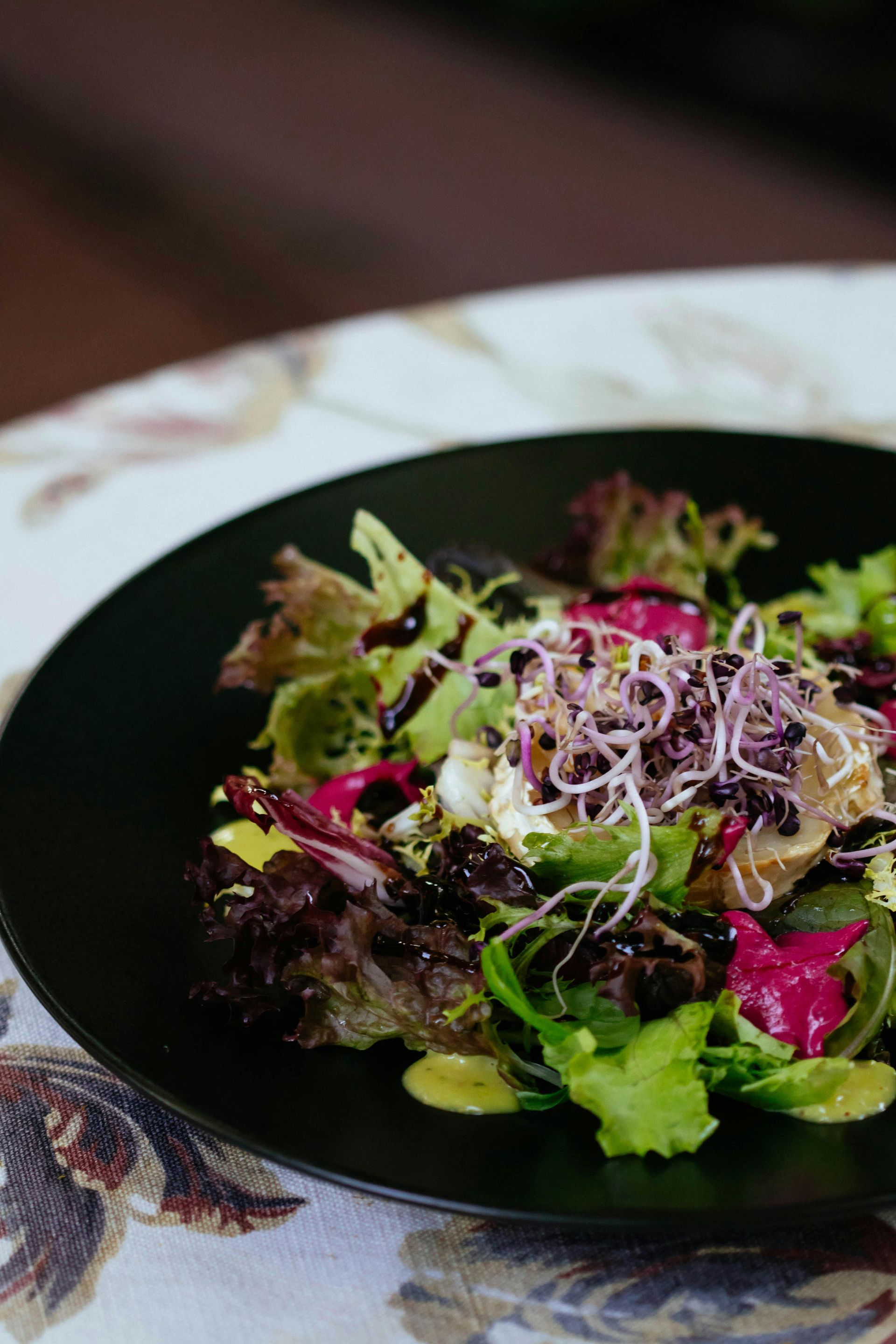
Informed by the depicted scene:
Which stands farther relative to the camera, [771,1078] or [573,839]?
[573,839]

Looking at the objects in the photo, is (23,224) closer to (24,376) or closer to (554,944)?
(24,376)

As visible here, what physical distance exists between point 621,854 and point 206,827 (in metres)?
0.78

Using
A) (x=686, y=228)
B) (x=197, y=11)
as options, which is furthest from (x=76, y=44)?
(x=686, y=228)

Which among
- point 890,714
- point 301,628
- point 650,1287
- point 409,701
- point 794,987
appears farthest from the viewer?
point 301,628

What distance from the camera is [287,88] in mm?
9898

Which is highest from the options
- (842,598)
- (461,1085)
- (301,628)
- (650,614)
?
(842,598)

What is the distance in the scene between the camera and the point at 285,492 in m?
3.31

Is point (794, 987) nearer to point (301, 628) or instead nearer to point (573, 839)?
point (573, 839)

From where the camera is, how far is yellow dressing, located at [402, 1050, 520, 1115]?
67.7 inches

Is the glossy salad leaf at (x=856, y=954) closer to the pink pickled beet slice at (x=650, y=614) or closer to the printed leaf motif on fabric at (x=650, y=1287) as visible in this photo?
the printed leaf motif on fabric at (x=650, y=1287)

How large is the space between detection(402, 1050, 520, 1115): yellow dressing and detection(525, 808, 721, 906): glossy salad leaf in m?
0.31

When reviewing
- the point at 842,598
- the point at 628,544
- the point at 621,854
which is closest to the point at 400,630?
the point at 628,544

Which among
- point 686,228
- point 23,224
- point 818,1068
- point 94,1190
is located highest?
point 686,228

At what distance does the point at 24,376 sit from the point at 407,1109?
6.66m
